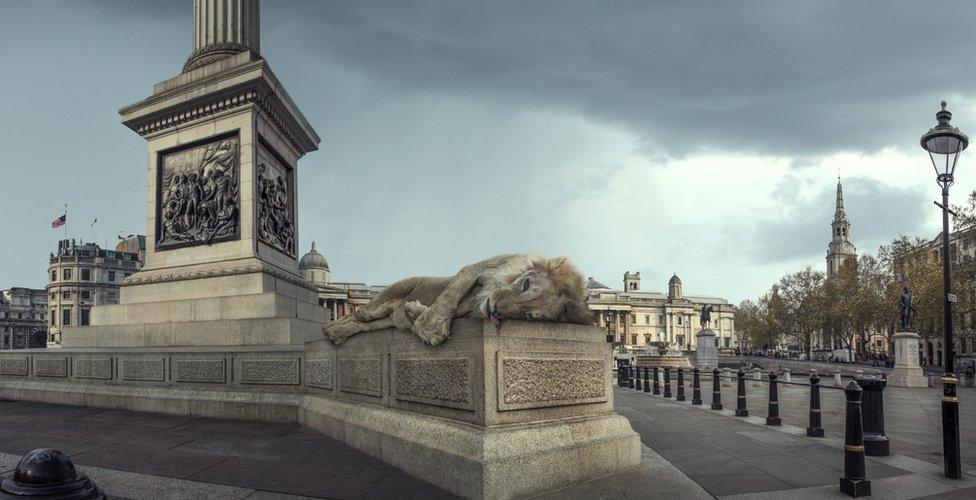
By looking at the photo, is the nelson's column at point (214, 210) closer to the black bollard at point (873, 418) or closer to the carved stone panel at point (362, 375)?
the carved stone panel at point (362, 375)

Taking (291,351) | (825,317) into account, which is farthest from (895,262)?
(291,351)

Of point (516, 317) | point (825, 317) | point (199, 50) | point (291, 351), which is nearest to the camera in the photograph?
point (516, 317)

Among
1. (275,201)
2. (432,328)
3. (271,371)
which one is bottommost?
(271,371)

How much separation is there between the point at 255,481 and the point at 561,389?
297 centimetres

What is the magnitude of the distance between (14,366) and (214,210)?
5157 millimetres

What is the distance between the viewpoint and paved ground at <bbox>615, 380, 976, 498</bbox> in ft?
20.1

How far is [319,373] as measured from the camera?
8719 mm

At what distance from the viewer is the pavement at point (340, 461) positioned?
18.1 feet

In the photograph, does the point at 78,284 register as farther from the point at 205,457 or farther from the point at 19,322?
the point at 205,457

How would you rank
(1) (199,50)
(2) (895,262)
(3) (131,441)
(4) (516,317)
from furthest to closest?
(2) (895,262) → (1) (199,50) → (3) (131,441) → (4) (516,317)

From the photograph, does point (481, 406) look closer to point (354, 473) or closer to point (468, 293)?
point (468, 293)

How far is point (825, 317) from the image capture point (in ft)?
251

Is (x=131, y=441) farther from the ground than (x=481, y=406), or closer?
closer

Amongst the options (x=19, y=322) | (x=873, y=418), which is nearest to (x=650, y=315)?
(x=19, y=322)
